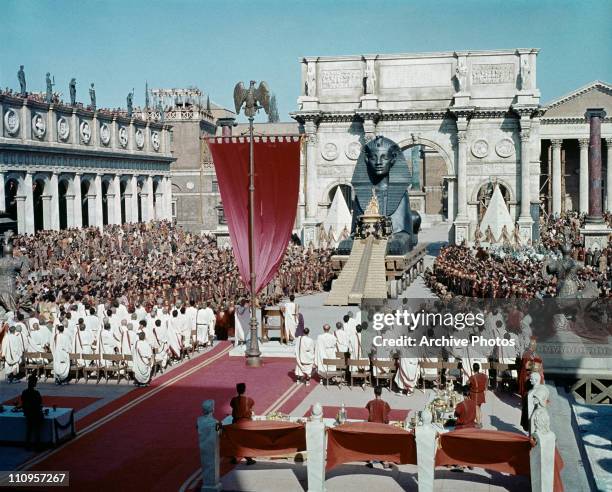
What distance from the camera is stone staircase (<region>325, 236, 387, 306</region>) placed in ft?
102

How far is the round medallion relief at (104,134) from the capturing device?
6464 cm

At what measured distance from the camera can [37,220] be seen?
206 feet

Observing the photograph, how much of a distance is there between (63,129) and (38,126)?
11.6ft

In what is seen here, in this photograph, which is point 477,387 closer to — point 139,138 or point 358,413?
point 358,413

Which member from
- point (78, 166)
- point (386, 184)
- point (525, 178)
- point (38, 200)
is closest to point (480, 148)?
point (525, 178)

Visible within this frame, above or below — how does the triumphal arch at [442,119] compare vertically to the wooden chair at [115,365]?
above

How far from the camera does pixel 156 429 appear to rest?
15445 millimetres

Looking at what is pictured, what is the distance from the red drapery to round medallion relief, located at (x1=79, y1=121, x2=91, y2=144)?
42547 mm

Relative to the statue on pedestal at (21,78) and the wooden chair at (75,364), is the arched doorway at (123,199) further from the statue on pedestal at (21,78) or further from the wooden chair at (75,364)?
the wooden chair at (75,364)

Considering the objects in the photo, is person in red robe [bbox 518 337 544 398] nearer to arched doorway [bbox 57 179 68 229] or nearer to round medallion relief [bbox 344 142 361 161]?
round medallion relief [bbox 344 142 361 161]

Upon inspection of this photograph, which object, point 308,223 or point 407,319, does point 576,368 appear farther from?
point 308,223

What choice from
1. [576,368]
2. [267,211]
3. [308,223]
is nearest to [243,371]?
[267,211]

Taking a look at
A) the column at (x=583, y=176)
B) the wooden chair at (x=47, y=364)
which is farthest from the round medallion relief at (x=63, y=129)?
the column at (x=583, y=176)

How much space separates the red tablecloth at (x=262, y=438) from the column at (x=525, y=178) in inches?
1804
